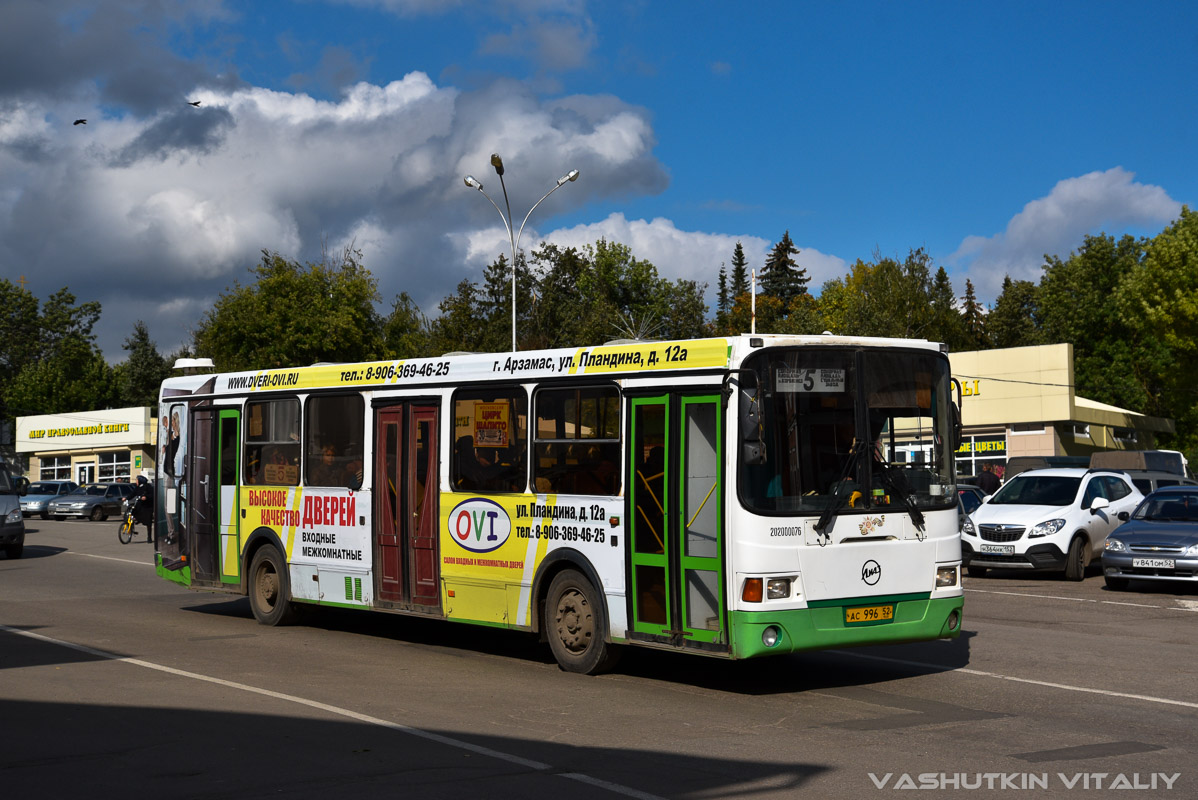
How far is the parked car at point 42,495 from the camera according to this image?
52.4 metres

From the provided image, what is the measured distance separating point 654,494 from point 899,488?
78.6 inches

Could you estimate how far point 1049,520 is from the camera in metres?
20.9

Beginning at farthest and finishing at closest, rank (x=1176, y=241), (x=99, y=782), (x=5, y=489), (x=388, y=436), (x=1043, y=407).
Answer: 1. (x=1176, y=241)
2. (x=1043, y=407)
3. (x=5, y=489)
4. (x=388, y=436)
5. (x=99, y=782)

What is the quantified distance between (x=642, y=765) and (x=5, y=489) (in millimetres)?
23432

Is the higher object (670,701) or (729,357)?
(729,357)

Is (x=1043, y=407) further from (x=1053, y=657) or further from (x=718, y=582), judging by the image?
(x=718, y=582)

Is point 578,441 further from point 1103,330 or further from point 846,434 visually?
point 1103,330

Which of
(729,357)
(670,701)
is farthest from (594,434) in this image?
(670,701)

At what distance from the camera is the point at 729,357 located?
10.0m

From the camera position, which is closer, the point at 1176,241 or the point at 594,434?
the point at 594,434

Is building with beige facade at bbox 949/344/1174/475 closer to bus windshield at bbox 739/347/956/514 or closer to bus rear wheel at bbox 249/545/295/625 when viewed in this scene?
bus rear wheel at bbox 249/545/295/625

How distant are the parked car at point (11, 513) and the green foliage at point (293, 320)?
23.9 m

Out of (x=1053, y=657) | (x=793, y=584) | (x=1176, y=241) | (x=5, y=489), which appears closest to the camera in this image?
(x=793, y=584)

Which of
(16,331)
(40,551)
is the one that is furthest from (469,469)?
(16,331)
